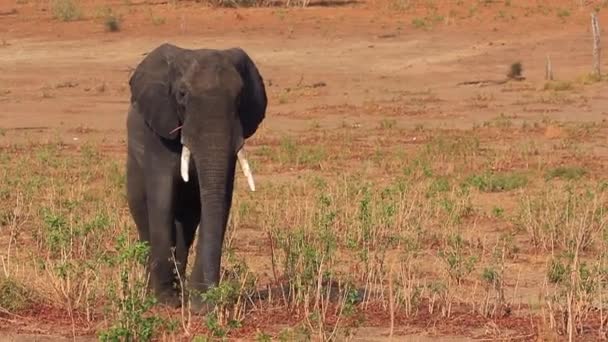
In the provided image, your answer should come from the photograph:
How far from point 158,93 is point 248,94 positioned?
619 mm

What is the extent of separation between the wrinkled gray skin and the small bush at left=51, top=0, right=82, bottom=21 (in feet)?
99.5

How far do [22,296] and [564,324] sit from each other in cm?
345

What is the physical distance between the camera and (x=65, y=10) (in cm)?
4034

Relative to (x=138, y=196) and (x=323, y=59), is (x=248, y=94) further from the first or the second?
(x=323, y=59)

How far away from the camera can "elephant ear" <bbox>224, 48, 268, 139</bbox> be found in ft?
31.6

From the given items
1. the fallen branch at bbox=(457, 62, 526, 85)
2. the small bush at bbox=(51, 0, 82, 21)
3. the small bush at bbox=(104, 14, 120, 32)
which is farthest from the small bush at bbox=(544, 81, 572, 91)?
the small bush at bbox=(51, 0, 82, 21)

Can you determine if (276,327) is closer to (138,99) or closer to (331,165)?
(138,99)

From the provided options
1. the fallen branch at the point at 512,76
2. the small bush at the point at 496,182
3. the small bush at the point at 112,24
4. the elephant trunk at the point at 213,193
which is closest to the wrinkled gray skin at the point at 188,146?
the elephant trunk at the point at 213,193

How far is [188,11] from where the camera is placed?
139 ft

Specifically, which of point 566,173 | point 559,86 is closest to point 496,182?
point 566,173

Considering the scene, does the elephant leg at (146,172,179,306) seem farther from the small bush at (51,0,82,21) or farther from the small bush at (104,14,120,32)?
the small bush at (51,0,82,21)

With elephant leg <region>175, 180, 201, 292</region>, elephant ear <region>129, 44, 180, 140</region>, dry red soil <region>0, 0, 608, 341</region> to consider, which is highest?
elephant ear <region>129, 44, 180, 140</region>

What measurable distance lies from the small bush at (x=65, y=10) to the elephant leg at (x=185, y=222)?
99.7 ft

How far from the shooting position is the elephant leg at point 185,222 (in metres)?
10.0
